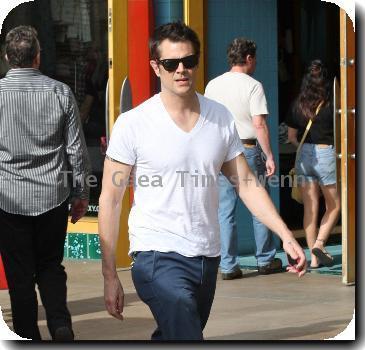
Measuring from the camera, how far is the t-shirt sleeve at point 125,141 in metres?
5.60

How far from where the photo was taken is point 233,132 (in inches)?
229

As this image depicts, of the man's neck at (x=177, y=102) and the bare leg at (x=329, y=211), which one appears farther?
the bare leg at (x=329, y=211)

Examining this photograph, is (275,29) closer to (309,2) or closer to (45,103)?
(309,2)

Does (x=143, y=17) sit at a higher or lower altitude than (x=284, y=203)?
higher

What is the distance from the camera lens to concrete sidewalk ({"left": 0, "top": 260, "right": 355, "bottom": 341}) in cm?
786

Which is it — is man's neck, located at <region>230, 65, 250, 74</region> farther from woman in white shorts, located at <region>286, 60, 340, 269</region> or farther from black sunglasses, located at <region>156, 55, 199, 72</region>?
black sunglasses, located at <region>156, 55, 199, 72</region>

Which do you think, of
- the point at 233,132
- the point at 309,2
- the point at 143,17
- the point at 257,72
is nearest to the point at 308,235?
the point at 257,72

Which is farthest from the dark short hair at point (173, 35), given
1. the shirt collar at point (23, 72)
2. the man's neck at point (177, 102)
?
the shirt collar at point (23, 72)

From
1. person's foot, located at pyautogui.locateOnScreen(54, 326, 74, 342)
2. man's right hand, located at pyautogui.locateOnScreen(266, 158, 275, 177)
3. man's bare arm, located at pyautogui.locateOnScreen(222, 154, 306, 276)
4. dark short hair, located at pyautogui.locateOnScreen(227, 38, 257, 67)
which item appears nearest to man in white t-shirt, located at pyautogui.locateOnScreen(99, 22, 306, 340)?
man's bare arm, located at pyautogui.locateOnScreen(222, 154, 306, 276)

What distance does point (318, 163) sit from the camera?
10.4 meters

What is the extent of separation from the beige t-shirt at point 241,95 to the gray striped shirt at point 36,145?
295 cm

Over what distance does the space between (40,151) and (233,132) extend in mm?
1638

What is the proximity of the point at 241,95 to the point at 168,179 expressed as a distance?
438 centimetres

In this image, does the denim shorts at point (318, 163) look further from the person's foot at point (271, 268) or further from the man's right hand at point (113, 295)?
the man's right hand at point (113, 295)
